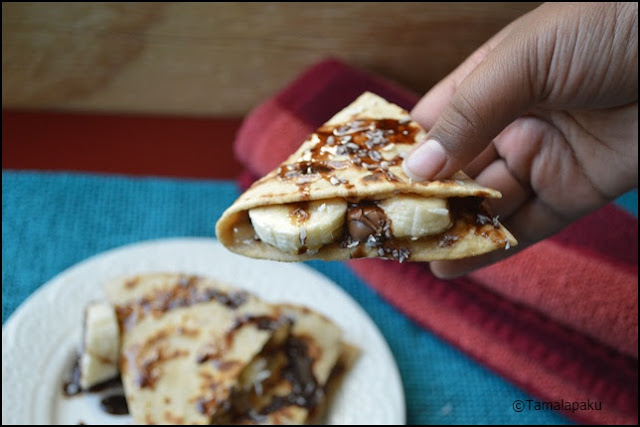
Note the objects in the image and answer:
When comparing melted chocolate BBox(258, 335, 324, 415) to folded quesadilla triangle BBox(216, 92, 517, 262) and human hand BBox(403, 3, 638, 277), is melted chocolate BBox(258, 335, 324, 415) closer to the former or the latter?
human hand BBox(403, 3, 638, 277)

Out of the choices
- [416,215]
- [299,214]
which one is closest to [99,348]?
[299,214]

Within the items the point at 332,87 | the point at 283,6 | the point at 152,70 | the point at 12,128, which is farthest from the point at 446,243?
the point at 12,128

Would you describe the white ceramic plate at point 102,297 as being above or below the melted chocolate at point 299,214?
below

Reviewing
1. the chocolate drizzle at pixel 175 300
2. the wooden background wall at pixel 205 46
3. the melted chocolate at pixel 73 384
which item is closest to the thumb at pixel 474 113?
the chocolate drizzle at pixel 175 300

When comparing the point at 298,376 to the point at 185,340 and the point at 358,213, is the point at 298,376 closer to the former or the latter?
the point at 185,340

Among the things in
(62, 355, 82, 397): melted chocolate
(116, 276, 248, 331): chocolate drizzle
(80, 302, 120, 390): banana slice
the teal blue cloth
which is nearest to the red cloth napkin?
the teal blue cloth

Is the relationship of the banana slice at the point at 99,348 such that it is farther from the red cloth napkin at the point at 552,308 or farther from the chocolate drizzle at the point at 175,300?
the red cloth napkin at the point at 552,308

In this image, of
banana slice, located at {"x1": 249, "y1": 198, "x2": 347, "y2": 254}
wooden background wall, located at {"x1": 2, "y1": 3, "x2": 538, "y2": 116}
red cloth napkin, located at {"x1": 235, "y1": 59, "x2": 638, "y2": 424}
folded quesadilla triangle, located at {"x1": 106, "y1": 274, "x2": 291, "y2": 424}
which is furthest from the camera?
wooden background wall, located at {"x1": 2, "y1": 3, "x2": 538, "y2": 116}
